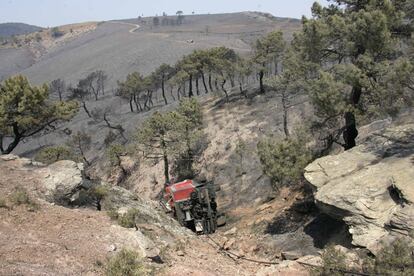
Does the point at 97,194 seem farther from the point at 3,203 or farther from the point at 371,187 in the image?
the point at 371,187

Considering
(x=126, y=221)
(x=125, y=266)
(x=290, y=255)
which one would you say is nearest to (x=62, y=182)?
(x=126, y=221)

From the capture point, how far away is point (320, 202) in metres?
19.2

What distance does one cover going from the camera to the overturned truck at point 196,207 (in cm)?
2791

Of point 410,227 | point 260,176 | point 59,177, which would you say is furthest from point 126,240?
point 260,176

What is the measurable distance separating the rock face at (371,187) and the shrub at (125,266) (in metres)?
8.44

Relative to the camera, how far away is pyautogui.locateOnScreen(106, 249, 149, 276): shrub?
1400cm

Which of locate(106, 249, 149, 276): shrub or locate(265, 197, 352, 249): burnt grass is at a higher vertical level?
locate(106, 249, 149, 276): shrub

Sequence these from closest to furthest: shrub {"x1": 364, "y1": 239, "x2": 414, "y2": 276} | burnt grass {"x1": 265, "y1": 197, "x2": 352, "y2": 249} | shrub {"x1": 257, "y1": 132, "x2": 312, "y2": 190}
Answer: shrub {"x1": 364, "y1": 239, "x2": 414, "y2": 276} < burnt grass {"x1": 265, "y1": 197, "x2": 352, "y2": 249} < shrub {"x1": 257, "y1": 132, "x2": 312, "y2": 190}

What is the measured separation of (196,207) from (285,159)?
7.06m

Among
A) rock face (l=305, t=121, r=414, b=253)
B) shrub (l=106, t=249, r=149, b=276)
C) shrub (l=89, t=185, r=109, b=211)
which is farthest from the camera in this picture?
shrub (l=89, t=185, r=109, b=211)

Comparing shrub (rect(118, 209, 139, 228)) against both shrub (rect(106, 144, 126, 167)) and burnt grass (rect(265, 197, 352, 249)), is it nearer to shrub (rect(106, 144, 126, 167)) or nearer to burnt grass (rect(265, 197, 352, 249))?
burnt grass (rect(265, 197, 352, 249))

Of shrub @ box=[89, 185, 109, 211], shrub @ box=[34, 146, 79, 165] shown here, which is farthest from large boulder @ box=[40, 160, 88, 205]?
shrub @ box=[34, 146, 79, 165]

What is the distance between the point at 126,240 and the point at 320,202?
8264 millimetres

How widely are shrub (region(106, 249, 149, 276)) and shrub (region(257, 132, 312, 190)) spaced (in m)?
11.4
